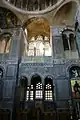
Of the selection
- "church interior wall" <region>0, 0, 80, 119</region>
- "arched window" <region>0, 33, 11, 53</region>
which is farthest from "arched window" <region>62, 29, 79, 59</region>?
"arched window" <region>0, 33, 11, 53</region>

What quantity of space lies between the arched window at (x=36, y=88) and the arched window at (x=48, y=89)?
0.44 metres

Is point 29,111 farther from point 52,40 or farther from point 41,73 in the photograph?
point 52,40

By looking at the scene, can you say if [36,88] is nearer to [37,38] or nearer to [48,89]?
[48,89]

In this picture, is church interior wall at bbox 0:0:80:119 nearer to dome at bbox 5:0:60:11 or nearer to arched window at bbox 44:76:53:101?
arched window at bbox 44:76:53:101

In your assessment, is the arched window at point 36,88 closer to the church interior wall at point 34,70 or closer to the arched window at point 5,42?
the church interior wall at point 34,70

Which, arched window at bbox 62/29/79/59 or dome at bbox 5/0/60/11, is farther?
dome at bbox 5/0/60/11

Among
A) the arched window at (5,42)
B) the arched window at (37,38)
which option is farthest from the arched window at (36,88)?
the arched window at (37,38)

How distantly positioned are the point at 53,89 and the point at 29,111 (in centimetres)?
268

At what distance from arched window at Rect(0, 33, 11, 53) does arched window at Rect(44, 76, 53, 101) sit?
5405mm

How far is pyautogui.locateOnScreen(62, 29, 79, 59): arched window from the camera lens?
608 inches

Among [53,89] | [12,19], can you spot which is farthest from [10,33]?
[53,89]

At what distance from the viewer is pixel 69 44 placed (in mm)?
16500

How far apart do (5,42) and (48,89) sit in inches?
285

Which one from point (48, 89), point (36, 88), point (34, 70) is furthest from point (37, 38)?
point (48, 89)
